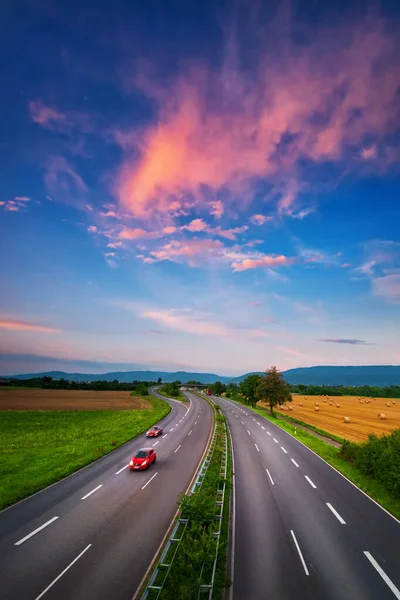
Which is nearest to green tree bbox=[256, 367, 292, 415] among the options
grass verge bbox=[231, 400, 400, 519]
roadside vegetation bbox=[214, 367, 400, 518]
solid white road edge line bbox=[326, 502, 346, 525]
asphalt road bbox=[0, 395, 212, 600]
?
grass verge bbox=[231, 400, 400, 519]

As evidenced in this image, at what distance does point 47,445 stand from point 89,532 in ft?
76.3

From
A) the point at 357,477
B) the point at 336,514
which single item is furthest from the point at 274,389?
the point at 336,514

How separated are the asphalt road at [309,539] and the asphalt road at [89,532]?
4.53 metres

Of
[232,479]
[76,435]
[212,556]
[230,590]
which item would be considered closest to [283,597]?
[230,590]

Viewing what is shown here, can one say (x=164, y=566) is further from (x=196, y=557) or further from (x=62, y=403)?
(x=62, y=403)

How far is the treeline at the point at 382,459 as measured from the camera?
71.6 feet

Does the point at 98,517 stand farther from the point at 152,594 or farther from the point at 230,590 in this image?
the point at 230,590

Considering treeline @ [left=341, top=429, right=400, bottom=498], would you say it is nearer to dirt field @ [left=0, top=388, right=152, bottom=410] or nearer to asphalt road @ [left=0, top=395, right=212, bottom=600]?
asphalt road @ [left=0, top=395, right=212, bottom=600]

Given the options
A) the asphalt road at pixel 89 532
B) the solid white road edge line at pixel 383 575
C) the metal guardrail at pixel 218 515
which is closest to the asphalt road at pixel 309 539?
the solid white road edge line at pixel 383 575

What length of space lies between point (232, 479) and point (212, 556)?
13607mm

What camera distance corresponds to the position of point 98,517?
57.4 ft

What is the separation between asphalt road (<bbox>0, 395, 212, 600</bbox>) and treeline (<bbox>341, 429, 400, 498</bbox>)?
48.9ft

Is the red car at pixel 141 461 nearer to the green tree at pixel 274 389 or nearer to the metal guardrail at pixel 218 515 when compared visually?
the metal guardrail at pixel 218 515

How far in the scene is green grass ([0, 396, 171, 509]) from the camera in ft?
74.9
